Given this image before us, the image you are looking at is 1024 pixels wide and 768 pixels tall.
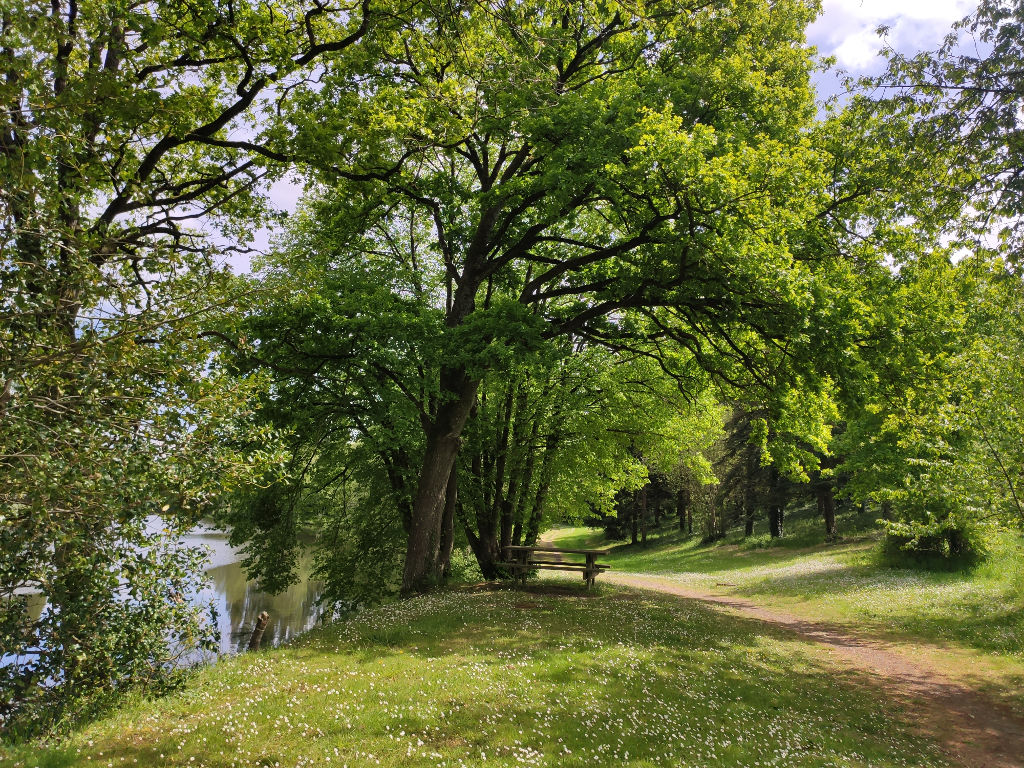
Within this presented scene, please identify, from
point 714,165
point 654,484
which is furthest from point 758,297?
point 654,484

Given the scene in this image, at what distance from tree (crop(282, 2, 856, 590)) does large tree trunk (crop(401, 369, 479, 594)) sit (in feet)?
0.15

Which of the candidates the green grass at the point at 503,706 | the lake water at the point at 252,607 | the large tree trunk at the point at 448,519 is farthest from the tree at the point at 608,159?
the lake water at the point at 252,607

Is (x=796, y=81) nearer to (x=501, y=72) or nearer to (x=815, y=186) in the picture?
(x=815, y=186)

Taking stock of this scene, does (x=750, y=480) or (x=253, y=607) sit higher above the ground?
(x=750, y=480)

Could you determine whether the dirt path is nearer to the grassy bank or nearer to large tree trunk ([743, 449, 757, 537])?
the grassy bank

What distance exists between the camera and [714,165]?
10.4m

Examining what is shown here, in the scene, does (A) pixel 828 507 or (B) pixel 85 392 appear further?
(A) pixel 828 507

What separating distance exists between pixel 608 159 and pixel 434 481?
849 centimetres

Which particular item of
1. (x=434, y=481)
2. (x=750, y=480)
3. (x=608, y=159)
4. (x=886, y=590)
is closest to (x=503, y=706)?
(x=434, y=481)

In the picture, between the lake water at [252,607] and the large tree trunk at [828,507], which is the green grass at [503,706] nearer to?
the lake water at [252,607]

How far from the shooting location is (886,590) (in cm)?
2136

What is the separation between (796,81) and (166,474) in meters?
15.2

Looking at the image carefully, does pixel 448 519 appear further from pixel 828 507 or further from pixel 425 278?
pixel 828 507

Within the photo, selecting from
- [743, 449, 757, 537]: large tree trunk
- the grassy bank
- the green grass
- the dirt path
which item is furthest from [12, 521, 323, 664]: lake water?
[743, 449, 757, 537]: large tree trunk
